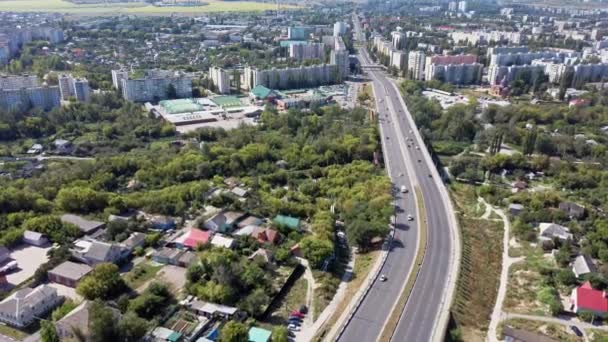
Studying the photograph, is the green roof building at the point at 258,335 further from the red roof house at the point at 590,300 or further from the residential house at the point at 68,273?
the red roof house at the point at 590,300

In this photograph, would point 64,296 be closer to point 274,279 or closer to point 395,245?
point 274,279

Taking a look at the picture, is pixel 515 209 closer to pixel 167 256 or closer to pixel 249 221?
pixel 249 221

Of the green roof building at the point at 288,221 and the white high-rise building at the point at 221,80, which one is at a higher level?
the white high-rise building at the point at 221,80

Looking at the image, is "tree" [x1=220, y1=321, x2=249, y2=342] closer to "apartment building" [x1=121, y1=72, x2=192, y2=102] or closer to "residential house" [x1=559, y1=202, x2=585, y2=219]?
"residential house" [x1=559, y1=202, x2=585, y2=219]

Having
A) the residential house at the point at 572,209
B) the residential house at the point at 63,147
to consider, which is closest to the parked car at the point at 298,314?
the residential house at the point at 572,209

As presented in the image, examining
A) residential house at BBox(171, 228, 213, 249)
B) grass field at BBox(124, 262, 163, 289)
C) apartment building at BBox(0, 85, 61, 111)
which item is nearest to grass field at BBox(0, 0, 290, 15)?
apartment building at BBox(0, 85, 61, 111)

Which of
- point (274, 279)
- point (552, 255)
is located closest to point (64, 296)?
point (274, 279)
